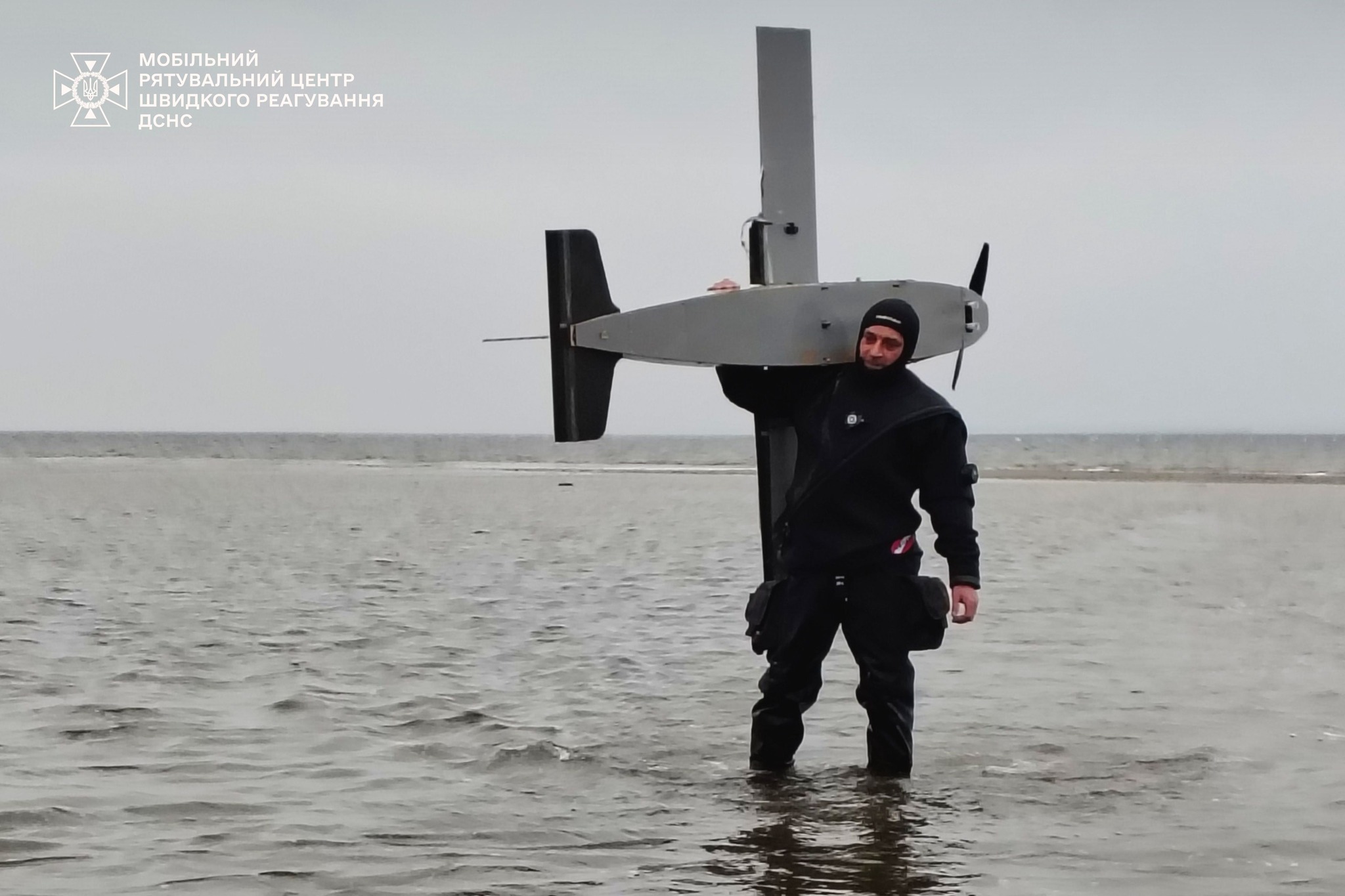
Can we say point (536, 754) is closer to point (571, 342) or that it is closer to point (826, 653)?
point (826, 653)

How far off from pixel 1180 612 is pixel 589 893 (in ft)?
25.4

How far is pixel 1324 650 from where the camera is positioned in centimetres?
847

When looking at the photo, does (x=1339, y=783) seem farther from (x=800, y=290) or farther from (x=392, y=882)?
(x=392, y=882)

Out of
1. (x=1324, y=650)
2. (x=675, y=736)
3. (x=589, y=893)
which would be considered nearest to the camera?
(x=589, y=893)

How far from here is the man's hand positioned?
5062mm

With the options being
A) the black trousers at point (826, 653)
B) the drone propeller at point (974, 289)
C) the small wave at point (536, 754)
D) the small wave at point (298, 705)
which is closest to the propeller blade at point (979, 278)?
the drone propeller at point (974, 289)

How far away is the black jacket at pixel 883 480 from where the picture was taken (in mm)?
5098

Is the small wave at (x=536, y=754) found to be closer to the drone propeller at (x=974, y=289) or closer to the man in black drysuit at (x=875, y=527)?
the man in black drysuit at (x=875, y=527)

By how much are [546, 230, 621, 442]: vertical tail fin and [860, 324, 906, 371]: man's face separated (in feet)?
3.34

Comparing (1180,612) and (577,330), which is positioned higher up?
(577,330)

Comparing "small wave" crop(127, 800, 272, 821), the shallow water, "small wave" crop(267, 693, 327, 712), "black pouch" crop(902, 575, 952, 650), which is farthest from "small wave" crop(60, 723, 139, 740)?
Answer: "black pouch" crop(902, 575, 952, 650)

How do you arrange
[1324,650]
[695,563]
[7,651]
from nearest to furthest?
[7,651] < [1324,650] < [695,563]

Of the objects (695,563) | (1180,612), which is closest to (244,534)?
(695,563)

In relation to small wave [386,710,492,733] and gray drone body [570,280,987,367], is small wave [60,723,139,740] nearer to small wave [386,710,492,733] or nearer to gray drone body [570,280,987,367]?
small wave [386,710,492,733]
